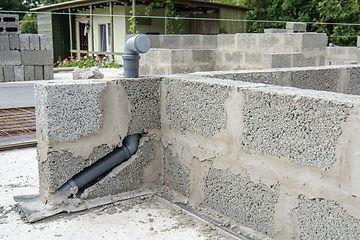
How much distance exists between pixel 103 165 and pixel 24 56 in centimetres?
670

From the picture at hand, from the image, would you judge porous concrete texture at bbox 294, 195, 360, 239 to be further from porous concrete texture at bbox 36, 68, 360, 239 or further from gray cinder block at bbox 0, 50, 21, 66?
gray cinder block at bbox 0, 50, 21, 66

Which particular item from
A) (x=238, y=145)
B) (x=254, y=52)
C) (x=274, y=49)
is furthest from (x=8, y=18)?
(x=238, y=145)

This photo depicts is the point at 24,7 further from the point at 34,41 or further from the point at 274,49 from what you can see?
the point at 274,49

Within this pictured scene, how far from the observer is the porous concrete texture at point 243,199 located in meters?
2.77

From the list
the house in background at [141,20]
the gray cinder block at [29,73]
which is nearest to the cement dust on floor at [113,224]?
the gray cinder block at [29,73]

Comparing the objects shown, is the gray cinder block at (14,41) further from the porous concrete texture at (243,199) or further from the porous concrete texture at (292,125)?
the porous concrete texture at (292,125)

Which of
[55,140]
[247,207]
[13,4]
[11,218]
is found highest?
[13,4]

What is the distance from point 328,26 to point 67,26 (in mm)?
14835

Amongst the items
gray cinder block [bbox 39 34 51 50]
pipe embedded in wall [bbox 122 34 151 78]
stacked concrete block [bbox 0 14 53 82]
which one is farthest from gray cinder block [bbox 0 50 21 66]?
pipe embedded in wall [bbox 122 34 151 78]

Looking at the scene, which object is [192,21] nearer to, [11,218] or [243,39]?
[243,39]

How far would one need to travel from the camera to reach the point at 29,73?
30.6 ft

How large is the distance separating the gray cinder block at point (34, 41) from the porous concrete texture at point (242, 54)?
2.86 meters

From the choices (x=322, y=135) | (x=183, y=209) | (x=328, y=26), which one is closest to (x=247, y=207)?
(x=183, y=209)

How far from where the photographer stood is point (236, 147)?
3.01m
